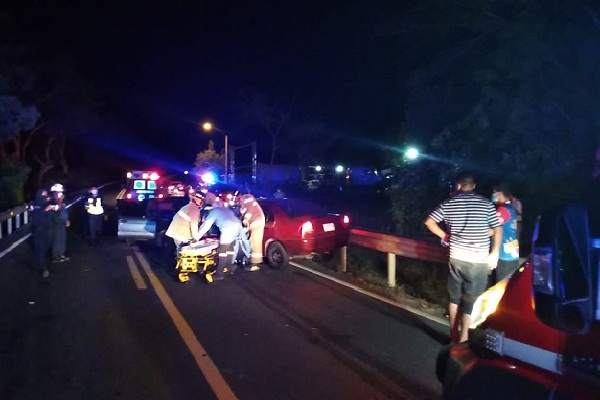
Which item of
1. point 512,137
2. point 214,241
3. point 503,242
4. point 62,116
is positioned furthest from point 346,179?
point 503,242

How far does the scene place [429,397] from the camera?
5512mm

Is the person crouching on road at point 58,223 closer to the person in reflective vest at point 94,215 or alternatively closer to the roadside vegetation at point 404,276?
the person in reflective vest at point 94,215

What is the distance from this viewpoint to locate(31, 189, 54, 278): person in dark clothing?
12.1m

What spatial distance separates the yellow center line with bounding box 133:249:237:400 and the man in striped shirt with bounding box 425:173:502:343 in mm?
2504

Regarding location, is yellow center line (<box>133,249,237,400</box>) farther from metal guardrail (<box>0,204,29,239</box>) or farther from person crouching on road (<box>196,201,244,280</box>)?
metal guardrail (<box>0,204,29,239</box>)

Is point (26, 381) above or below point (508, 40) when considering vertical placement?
below

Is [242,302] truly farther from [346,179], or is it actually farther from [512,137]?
[346,179]

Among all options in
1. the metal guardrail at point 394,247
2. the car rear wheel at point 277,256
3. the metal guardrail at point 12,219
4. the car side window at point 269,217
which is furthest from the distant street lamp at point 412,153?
the metal guardrail at point 12,219

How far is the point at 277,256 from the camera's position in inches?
495

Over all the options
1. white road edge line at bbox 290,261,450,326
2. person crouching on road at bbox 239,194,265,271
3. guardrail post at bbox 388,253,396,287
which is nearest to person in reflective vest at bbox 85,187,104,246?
person crouching on road at bbox 239,194,265,271

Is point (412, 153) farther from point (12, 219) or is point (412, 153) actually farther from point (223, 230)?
point (12, 219)

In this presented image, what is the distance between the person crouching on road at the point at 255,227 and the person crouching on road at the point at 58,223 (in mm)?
3956

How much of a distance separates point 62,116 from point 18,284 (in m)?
42.4

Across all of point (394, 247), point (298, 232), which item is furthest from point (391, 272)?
point (298, 232)
